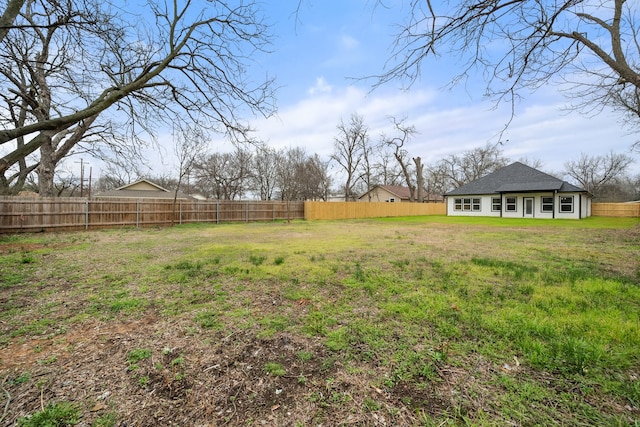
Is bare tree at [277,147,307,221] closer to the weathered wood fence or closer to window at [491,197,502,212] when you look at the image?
the weathered wood fence

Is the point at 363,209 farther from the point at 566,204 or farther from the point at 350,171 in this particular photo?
the point at 566,204

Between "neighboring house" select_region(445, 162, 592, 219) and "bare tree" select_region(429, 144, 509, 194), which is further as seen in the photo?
"bare tree" select_region(429, 144, 509, 194)

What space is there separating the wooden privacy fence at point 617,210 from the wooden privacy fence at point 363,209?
13.3m

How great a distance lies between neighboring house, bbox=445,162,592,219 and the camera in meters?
20.1

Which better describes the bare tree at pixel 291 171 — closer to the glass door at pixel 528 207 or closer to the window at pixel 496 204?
the window at pixel 496 204

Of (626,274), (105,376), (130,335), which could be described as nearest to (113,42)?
(130,335)

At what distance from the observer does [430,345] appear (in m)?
2.23

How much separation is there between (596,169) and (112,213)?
5391cm

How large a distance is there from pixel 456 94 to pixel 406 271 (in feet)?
9.33

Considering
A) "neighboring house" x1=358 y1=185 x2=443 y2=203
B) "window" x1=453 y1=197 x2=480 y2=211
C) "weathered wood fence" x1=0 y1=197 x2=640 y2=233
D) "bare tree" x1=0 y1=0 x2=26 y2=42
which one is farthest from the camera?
"neighboring house" x1=358 y1=185 x2=443 y2=203

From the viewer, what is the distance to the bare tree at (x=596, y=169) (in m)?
33.7

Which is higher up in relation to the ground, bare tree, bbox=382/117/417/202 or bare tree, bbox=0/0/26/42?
bare tree, bbox=382/117/417/202

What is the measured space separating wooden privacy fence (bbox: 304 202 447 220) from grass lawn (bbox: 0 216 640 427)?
1671cm

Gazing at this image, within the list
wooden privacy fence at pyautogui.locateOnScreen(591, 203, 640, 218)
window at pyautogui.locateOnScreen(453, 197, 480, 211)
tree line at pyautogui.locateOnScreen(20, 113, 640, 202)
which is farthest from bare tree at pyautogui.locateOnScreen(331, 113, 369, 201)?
wooden privacy fence at pyautogui.locateOnScreen(591, 203, 640, 218)
